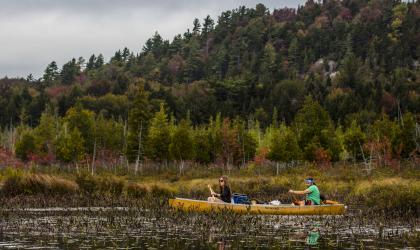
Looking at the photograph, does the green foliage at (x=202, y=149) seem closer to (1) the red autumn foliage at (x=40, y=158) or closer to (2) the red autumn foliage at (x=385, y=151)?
(2) the red autumn foliage at (x=385, y=151)

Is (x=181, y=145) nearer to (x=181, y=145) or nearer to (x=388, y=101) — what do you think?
(x=181, y=145)

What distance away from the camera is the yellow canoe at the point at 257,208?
3055cm

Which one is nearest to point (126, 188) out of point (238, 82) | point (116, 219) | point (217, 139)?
point (116, 219)

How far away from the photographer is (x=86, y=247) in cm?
1872

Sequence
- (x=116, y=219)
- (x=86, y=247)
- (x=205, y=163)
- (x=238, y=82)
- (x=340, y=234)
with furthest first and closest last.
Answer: (x=238, y=82)
(x=205, y=163)
(x=116, y=219)
(x=340, y=234)
(x=86, y=247)

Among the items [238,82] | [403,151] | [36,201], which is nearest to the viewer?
[36,201]

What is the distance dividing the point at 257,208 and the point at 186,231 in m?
8.61

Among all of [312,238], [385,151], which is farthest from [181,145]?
[312,238]

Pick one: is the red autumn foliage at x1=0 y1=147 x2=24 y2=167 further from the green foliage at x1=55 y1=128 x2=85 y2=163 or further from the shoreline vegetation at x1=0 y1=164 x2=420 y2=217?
the shoreline vegetation at x1=0 y1=164 x2=420 y2=217

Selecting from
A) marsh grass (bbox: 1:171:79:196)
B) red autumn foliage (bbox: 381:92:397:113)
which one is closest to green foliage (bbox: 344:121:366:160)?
marsh grass (bbox: 1:171:79:196)

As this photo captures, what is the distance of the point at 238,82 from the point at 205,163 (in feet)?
268

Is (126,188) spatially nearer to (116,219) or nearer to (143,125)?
(116,219)

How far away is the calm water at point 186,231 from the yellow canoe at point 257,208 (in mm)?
1278

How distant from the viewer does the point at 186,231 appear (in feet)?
75.5
